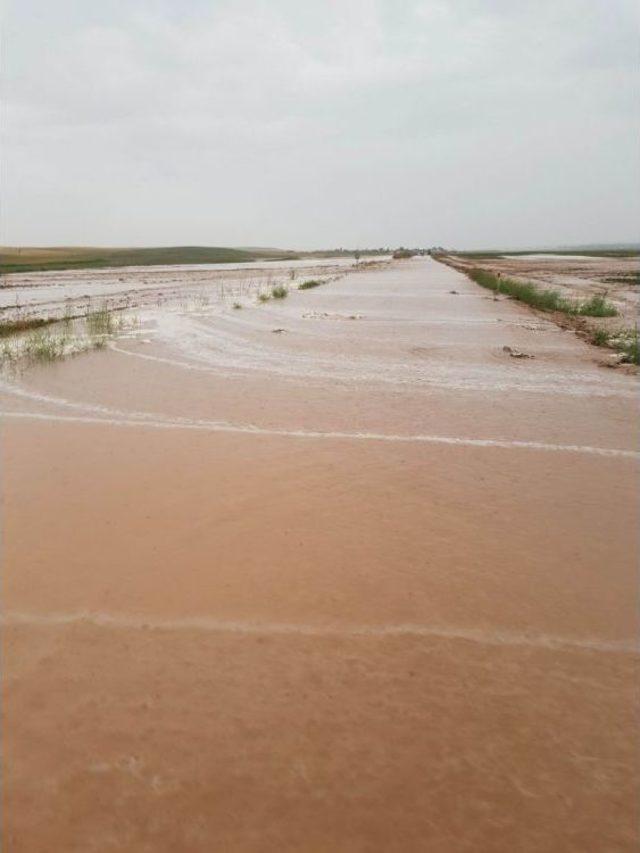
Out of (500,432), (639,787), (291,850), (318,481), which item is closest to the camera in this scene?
(291,850)

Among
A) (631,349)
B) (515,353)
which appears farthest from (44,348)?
(631,349)

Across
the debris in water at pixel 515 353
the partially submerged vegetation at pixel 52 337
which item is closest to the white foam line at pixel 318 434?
the partially submerged vegetation at pixel 52 337

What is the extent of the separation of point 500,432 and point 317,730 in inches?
183

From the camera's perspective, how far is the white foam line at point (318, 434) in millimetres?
5930

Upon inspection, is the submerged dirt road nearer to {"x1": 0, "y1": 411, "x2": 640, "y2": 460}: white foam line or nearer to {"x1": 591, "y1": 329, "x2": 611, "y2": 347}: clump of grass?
{"x1": 0, "y1": 411, "x2": 640, "y2": 460}: white foam line

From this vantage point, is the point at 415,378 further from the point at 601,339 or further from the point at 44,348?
the point at 44,348

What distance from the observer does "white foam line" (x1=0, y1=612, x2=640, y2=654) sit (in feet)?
10.1

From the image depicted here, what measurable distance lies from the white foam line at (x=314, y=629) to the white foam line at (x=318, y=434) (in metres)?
3.08

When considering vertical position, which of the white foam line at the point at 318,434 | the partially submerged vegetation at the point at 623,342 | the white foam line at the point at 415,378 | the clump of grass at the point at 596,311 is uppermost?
the clump of grass at the point at 596,311

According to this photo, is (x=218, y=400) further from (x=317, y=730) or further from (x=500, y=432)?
(x=317, y=730)

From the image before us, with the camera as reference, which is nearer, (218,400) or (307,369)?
(218,400)

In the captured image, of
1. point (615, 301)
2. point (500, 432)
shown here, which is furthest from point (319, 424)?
point (615, 301)

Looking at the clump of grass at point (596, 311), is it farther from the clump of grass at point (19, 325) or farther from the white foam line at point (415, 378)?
the clump of grass at point (19, 325)

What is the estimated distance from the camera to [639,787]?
2252 millimetres
